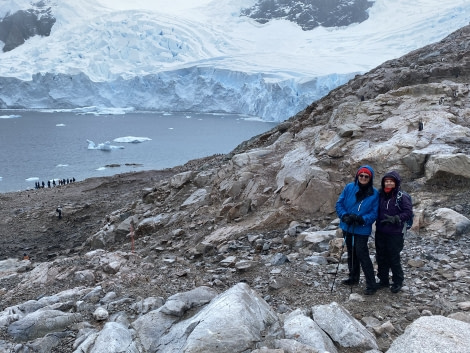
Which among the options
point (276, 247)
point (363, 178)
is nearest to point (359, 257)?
point (363, 178)

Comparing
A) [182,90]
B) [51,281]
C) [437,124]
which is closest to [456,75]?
[437,124]

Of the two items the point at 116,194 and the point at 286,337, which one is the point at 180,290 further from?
the point at 116,194

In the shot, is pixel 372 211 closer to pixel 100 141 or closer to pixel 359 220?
pixel 359 220

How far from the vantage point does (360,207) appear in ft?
14.1

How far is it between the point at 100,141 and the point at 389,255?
47370 millimetres

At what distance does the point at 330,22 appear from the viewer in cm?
13388

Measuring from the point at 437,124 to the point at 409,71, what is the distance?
14.8 feet

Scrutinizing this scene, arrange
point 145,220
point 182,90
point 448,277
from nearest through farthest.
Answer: point 448,277, point 145,220, point 182,90

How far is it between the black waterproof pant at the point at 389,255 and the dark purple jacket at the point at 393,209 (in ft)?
0.25

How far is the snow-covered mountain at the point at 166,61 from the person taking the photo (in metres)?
68.2

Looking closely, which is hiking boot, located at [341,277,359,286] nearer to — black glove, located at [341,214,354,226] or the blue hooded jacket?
the blue hooded jacket

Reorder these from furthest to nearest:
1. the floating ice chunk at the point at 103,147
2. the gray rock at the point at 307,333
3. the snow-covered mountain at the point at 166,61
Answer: the snow-covered mountain at the point at 166,61
the floating ice chunk at the point at 103,147
the gray rock at the point at 307,333

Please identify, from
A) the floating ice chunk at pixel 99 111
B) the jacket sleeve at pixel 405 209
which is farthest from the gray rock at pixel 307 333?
the floating ice chunk at pixel 99 111

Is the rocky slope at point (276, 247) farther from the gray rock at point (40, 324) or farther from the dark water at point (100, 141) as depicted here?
the dark water at point (100, 141)
